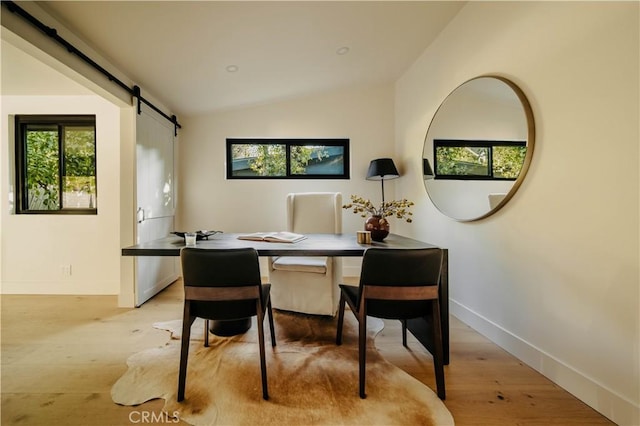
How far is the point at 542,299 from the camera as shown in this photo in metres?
1.46

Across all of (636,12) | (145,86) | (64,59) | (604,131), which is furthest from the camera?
(145,86)

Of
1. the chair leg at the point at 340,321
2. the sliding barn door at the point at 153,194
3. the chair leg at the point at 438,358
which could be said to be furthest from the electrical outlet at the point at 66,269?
the chair leg at the point at 438,358

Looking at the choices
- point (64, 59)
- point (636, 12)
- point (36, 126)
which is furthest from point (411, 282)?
point (36, 126)

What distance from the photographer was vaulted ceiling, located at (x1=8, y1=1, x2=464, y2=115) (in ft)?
5.46

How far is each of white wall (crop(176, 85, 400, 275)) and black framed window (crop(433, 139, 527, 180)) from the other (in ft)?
3.65

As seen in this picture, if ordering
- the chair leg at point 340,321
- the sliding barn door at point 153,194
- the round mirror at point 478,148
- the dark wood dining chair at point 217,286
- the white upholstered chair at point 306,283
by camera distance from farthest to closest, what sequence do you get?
the sliding barn door at point 153,194
the white upholstered chair at point 306,283
the chair leg at point 340,321
the round mirror at point 478,148
the dark wood dining chair at point 217,286

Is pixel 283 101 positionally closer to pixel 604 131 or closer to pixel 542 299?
pixel 604 131

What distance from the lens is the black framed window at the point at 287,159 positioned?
11.0 ft

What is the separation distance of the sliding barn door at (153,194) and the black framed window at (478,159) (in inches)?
113

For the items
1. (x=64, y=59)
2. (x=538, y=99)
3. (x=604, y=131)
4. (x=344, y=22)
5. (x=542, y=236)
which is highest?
(x=344, y=22)

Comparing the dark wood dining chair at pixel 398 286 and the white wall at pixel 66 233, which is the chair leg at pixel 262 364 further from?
the white wall at pixel 66 233

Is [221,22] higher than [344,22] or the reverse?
the reverse

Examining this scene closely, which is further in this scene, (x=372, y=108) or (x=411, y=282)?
(x=372, y=108)

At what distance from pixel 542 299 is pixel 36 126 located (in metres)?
4.82
